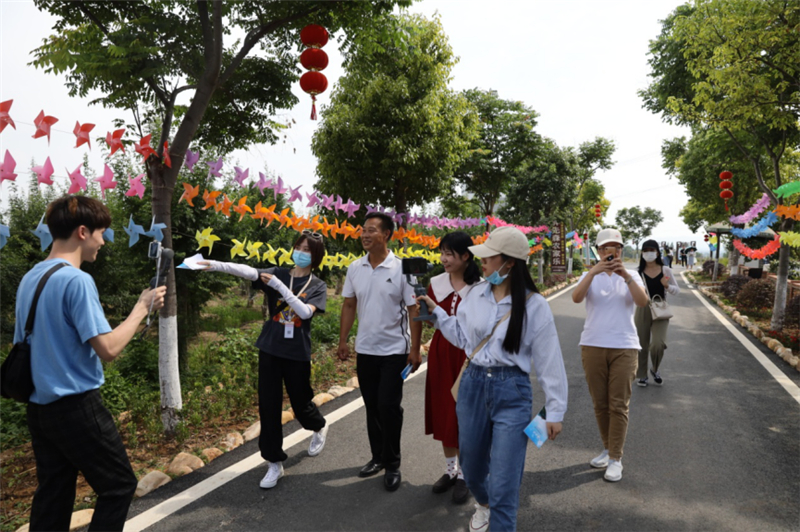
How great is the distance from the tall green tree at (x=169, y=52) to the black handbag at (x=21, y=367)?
235 cm

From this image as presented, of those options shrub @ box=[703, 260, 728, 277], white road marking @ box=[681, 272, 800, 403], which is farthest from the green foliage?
white road marking @ box=[681, 272, 800, 403]

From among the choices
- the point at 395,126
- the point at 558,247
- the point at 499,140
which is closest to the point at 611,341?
the point at 395,126

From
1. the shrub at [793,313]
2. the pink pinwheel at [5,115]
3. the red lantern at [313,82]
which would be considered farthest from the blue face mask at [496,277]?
the shrub at [793,313]

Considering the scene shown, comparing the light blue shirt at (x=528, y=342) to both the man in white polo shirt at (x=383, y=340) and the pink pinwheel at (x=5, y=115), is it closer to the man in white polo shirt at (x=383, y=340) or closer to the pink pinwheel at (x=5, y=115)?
the man in white polo shirt at (x=383, y=340)

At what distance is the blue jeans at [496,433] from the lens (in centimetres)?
256

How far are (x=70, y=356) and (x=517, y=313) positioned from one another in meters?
2.14

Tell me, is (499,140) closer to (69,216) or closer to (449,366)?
(449,366)

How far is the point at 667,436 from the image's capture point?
15.9 ft

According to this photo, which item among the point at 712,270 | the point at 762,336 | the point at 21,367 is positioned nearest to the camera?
the point at 21,367

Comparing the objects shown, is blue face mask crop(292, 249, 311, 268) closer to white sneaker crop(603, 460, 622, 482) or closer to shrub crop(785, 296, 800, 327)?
white sneaker crop(603, 460, 622, 482)

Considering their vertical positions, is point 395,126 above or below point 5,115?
above

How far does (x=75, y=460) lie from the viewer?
7.67 feet

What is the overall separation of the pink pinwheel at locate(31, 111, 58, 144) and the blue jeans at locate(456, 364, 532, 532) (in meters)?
3.23

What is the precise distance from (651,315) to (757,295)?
10.4 metres
